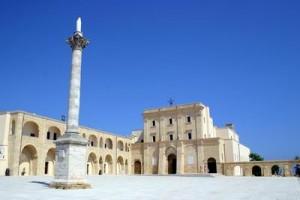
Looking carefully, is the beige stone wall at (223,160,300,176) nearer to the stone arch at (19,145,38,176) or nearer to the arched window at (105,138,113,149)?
the arched window at (105,138,113,149)

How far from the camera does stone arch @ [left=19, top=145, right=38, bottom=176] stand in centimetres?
3538

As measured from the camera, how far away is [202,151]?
45000 mm

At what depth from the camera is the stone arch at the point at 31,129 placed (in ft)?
121

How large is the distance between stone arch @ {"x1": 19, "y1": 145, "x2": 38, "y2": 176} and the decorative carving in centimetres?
2031

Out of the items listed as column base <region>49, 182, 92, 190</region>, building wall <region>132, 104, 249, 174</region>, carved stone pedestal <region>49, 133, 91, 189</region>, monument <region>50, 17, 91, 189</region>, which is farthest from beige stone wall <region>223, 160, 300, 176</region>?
column base <region>49, 182, 92, 190</region>

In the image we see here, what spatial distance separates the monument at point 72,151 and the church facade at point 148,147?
1811 cm

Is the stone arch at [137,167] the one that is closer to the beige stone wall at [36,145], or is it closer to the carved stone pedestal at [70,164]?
the beige stone wall at [36,145]

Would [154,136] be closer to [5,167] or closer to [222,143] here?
[222,143]

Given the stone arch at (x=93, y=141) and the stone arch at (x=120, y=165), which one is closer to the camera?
the stone arch at (x=93, y=141)

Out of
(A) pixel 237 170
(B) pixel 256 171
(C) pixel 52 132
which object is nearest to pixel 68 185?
(C) pixel 52 132

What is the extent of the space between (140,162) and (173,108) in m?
10.4

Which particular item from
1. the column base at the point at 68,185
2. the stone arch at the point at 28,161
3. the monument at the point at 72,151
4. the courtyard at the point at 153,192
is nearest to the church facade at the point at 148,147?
the stone arch at the point at 28,161

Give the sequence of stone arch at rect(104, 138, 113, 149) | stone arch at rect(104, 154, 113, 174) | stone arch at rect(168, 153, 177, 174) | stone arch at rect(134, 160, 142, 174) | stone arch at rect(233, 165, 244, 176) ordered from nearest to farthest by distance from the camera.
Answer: stone arch at rect(233, 165, 244, 176) → stone arch at rect(168, 153, 177, 174) → stone arch at rect(104, 154, 113, 174) → stone arch at rect(104, 138, 113, 149) → stone arch at rect(134, 160, 142, 174)

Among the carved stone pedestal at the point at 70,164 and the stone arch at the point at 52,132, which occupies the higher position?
the stone arch at the point at 52,132
